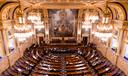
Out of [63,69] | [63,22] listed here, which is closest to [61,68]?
[63,69]

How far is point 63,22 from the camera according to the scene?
22359mm

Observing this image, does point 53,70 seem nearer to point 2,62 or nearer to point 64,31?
point 2,62

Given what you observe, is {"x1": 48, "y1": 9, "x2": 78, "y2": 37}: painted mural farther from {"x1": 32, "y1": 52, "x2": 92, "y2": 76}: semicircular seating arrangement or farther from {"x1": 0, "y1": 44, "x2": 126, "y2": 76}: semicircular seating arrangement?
{"x1": 32, "y1": 52, "x2": 92, "y2": 76}: semicircular seating arrangement

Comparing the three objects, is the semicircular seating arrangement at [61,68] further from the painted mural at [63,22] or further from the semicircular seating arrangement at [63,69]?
the painted mural at [63,22]

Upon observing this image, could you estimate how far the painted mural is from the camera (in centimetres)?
2186

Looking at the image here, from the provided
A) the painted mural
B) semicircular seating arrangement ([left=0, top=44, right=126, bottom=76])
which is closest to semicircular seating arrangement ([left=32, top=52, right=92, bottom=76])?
semicircular seating arrangement ([left=0, top=44, right=126, bottom=76])

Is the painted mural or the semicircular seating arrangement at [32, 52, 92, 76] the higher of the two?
the painted mural

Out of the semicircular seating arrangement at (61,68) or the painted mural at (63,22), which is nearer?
the semicircular seating arrangement at (61,68)

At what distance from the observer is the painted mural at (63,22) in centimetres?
2186

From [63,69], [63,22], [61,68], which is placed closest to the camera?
[63,69]

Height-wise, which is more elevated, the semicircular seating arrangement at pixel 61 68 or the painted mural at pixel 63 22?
the painted mural at pixel 63 22

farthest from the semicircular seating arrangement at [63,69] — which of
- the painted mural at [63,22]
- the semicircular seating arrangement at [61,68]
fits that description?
the painted mural at [63,22]

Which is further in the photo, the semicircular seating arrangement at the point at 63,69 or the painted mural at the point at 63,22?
the painted mural at the point at 63,22

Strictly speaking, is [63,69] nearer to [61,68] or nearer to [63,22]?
[61,68]
